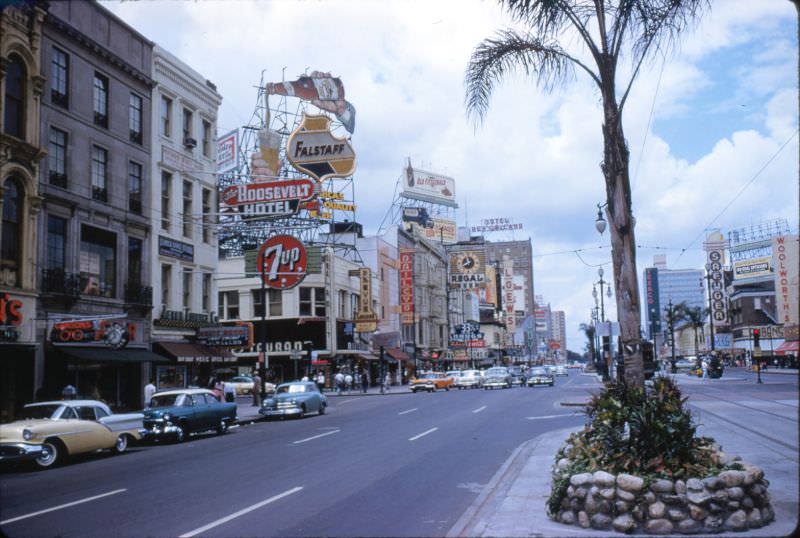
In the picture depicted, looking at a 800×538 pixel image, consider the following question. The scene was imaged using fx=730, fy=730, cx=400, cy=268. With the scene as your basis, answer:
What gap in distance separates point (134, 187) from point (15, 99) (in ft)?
30.8

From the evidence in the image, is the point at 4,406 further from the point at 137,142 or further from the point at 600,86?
the point at 600,86

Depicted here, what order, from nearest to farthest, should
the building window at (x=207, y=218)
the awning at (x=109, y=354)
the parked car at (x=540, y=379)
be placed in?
the awning at (x=109, y=354)
the building window at (x=207, y=218)
the parked car at (x=540, y=379)

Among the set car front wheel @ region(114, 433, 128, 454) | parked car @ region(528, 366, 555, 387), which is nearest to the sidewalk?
car front wheel @ region(114, 433, 128, 454)

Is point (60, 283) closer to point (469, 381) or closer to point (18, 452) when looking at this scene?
point (18, 452)

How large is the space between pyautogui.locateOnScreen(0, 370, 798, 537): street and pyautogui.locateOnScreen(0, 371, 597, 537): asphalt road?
27 mm

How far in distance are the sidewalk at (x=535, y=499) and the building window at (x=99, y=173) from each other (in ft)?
66.9

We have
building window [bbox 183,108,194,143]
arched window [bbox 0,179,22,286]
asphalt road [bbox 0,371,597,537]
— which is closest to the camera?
asphalt road [bbox 0,371,597,537]

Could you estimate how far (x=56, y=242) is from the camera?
88.0 feet

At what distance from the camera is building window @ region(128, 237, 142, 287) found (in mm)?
31816

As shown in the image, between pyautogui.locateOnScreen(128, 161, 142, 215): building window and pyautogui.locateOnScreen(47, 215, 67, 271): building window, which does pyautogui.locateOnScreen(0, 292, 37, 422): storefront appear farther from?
pyautogui.locateOnScreen(128, 161, 142, 215): building window

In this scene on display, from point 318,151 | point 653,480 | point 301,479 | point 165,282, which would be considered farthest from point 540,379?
point 653,480

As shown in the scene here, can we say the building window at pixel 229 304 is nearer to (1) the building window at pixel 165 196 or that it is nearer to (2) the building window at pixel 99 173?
(1) the building window at pixel 165 196

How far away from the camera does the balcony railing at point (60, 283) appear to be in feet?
84.7

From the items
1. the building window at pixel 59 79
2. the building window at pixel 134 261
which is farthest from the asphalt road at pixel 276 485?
the building window at pixel 59 79
